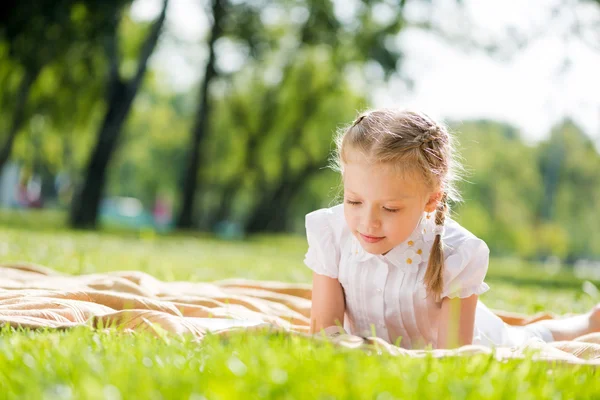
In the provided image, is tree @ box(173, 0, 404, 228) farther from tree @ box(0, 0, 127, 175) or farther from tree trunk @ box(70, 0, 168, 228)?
tree @ box(0, 0, 127, 175)

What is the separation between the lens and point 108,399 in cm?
154

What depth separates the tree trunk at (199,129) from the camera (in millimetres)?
21609

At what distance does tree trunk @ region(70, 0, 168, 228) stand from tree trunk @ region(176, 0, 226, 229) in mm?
5642

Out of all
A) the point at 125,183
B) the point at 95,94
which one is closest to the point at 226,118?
the point at 95,94

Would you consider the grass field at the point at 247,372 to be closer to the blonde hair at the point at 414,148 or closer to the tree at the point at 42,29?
the blonde hair at the point at 414,148

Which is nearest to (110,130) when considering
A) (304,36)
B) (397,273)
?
(304,36)

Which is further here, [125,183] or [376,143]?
[125,183]

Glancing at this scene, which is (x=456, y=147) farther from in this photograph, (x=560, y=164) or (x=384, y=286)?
(x=560, y=164)

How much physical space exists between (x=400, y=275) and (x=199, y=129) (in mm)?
19059

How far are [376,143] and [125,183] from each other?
160 feet

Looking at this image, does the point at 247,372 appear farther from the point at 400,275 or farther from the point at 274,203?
the point at 274,203

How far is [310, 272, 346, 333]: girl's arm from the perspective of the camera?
135 inches

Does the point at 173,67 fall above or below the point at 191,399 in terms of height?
above

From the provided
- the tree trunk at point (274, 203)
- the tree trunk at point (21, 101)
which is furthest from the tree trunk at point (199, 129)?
the tree trunk at point (274, 203)
